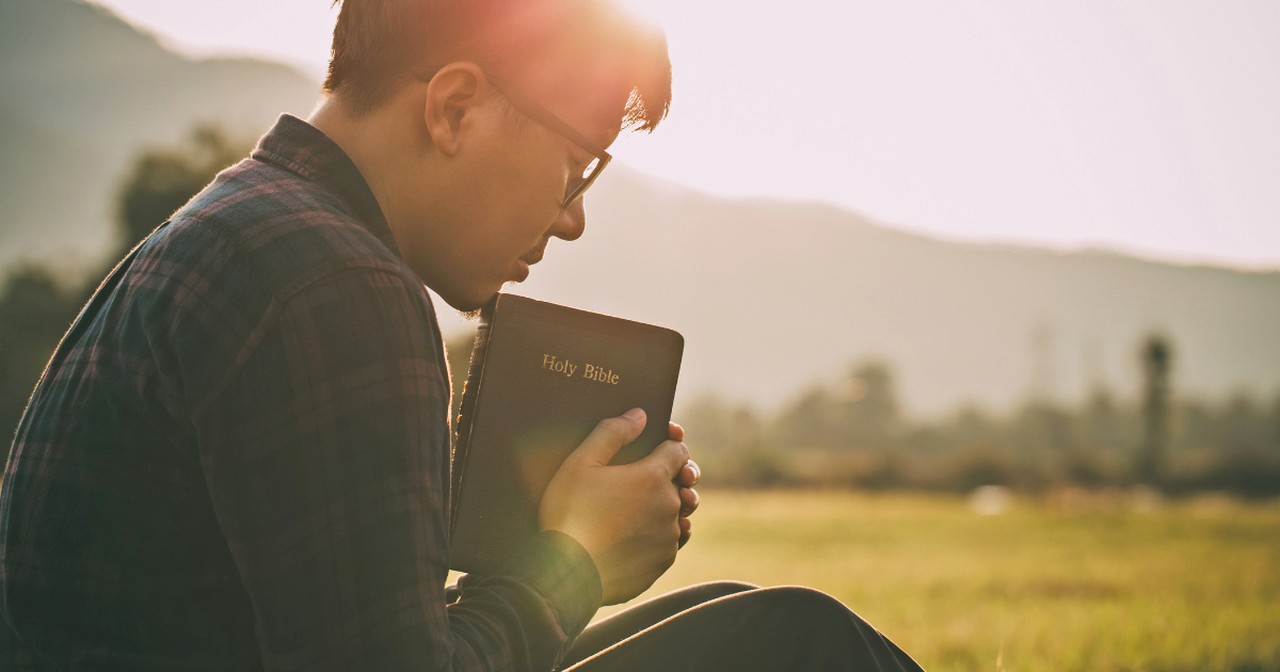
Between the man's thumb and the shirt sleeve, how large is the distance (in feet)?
1.42

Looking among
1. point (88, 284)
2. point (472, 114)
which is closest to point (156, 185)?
point (88, 284)

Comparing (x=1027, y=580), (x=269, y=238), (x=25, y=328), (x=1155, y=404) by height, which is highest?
(x=269, y=238)

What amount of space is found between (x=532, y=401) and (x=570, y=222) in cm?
35

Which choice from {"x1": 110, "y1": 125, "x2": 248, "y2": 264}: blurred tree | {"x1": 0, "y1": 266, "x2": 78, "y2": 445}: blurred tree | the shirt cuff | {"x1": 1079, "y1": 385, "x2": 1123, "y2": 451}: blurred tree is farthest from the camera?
{"x1": 1079, "y1": 385, "x2": 1123, "y2": 451}: blurred tree

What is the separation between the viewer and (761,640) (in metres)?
1.71

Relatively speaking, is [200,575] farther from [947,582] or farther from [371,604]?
[947,582]

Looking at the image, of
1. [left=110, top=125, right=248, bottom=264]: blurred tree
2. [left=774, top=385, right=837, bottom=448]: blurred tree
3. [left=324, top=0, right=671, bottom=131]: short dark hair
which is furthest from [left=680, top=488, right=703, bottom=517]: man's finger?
[left=774, top=385, right=837, bottom=448]: blurred tree

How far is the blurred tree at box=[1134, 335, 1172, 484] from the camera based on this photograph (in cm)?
7125

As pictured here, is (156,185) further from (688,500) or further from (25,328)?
(688,500)

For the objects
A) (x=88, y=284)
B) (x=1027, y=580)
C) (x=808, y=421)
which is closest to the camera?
(x=1027, y=580)

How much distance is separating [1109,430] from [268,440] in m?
157

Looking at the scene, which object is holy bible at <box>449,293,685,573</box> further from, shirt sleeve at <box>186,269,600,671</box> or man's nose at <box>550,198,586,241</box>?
shirt sleeve at <box>186,269,600,671</box>

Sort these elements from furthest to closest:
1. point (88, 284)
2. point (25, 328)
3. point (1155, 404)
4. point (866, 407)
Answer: point (866, 407), point (1155, 404), point (25, 328), point (88, 284)

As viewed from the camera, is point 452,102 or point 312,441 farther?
point 452,102
